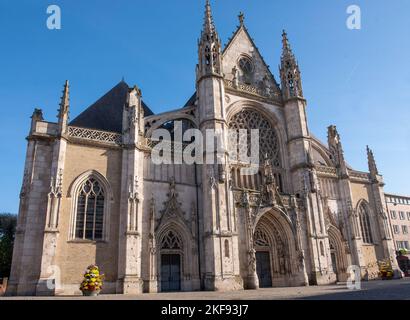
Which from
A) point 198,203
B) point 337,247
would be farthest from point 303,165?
point 198,203

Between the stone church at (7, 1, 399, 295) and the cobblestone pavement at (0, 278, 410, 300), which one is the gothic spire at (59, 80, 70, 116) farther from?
the cobblestone pavement at (0, 278, 410, 300)

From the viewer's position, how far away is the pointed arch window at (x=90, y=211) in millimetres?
16344

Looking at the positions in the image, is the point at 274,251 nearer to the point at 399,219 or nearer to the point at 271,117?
the point at 271,117

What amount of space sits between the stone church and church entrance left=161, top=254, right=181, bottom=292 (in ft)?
0.18

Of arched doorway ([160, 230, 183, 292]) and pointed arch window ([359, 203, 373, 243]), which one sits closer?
arched doorway ([160, 230, 183, 292])

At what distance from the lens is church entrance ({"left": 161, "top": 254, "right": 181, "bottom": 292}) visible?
682 inches

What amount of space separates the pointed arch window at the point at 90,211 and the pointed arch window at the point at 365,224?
19132mm

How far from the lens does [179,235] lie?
18.2m

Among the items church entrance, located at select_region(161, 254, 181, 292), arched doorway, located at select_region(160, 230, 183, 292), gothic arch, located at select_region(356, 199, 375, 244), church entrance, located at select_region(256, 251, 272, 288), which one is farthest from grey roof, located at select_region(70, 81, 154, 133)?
gothic arch, located at select_region(356, 199, 375, 244)

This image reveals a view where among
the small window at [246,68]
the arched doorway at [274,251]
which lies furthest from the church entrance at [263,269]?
the small window at [246,68]

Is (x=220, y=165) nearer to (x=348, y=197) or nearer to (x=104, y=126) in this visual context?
(x=104, y=126)

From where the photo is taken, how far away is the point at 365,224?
83.6 feet
